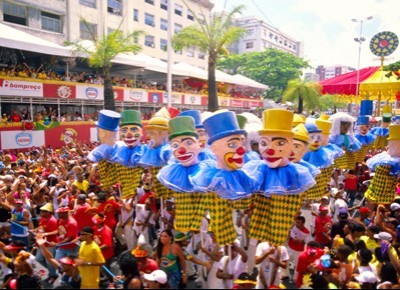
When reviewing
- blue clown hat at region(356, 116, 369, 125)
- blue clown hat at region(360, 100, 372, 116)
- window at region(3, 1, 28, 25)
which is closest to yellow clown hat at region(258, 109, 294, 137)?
blue clown hat at region(356, 116, 369, 125)

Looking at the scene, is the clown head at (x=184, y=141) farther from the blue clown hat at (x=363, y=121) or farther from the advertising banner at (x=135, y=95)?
the advertising banner at (x=135, y=95)

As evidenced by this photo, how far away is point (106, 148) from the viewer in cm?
803

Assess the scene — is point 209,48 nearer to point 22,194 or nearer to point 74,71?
point 74,71

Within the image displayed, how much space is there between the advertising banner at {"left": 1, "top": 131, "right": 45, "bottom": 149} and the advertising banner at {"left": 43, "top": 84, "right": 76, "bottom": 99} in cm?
209

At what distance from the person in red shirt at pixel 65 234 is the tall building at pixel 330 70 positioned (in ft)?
403

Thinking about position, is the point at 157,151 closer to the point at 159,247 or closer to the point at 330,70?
the point at 159,247

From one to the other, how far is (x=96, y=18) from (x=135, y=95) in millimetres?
9004

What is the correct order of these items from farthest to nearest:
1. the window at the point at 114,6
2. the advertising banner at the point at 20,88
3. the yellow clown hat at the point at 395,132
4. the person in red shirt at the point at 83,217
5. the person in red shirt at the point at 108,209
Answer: the window at the point at 114,6, the advertising banner at the point at 20,88, the yellow clown hat at the point at 395,132, the person in red shirt at the point at 108,209, the person in red shirt at the point at 83,217

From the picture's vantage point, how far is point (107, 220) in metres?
6.72

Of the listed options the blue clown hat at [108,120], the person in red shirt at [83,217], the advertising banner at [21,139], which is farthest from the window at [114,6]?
the person in red shirt at [83,217]

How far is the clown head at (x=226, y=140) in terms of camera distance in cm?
536

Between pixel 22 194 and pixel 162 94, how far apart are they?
721 inches

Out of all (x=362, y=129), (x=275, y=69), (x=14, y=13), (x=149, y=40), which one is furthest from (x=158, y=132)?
(x=275, y=69)

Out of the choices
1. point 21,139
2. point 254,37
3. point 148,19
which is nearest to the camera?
point 21,139
